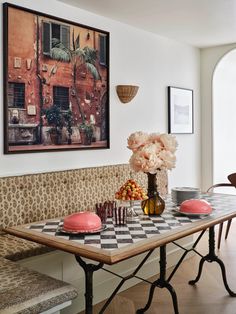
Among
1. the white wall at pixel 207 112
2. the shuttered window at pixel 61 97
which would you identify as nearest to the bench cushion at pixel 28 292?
the shuttered window at pixel 61 97

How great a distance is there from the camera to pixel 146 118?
4.57 meters

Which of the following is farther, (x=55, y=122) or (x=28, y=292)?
(x=55, y=122)

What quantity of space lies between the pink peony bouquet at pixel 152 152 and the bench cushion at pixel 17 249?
89 cm

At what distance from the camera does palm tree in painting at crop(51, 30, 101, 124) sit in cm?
341

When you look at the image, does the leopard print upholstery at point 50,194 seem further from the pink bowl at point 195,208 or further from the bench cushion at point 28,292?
the pink bowl at point 195,208

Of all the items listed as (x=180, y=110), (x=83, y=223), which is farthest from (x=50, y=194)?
(x=180, y=110)

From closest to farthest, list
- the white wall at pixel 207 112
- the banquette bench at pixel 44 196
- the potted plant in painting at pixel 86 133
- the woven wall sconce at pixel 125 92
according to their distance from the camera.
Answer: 1. the banquette bench at pixel 44 196
2. the potted plant in painting at pixel 86 133
3. the woven wall sconce at pixel 125 92
4. the white wall at pixel 207 112

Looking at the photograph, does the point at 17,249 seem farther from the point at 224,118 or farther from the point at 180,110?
the point at 224,118

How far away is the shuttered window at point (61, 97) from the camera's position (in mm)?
3410

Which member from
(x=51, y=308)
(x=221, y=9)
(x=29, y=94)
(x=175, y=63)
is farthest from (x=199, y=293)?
(x=175, y=63)

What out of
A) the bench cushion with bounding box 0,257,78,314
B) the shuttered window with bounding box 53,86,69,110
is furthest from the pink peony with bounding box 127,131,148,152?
the shuttered window with bounding box 53,86,69,110

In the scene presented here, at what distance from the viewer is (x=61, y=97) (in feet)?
11.4

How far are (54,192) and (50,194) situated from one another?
5 cm

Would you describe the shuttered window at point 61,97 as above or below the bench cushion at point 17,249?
above
